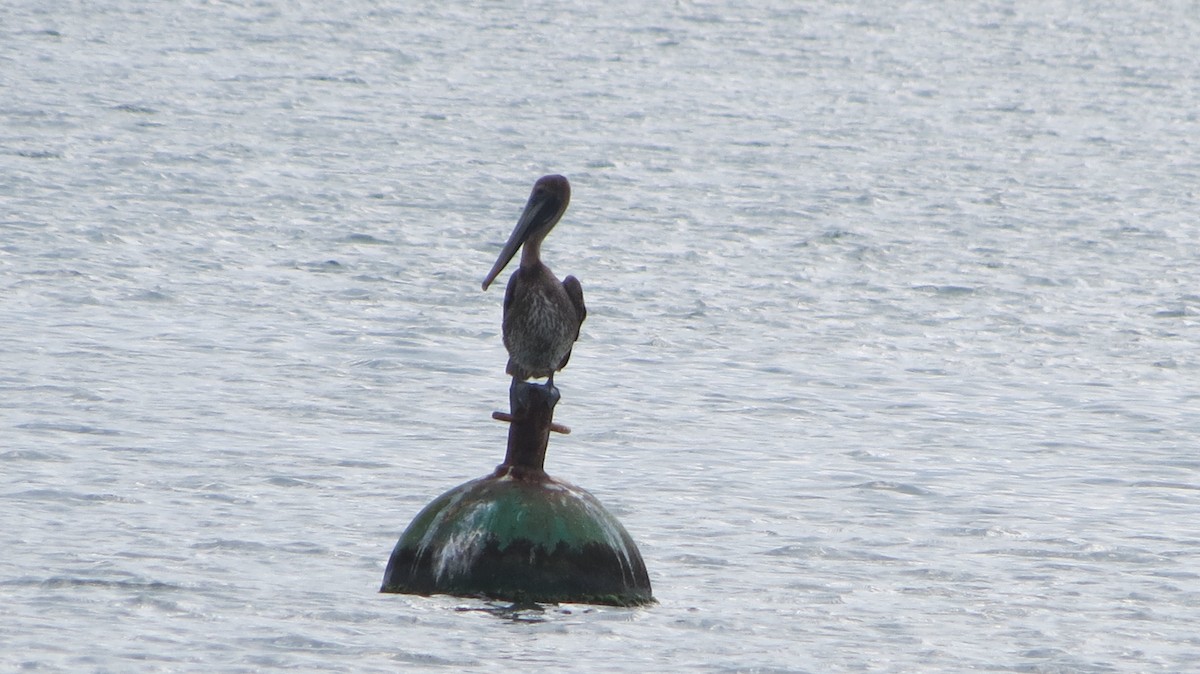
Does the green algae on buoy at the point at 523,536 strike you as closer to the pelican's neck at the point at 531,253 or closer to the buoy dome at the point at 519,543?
the buoy dome at the point at 519,543

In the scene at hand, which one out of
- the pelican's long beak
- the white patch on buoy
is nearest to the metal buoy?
the white patch on buoy

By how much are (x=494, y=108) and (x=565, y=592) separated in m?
27.4

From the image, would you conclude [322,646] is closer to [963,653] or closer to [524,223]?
[524,223]

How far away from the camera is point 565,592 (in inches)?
397

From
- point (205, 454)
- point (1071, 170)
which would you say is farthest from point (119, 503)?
point (1071, 170)

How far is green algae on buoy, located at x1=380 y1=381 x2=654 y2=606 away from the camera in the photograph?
393 inches

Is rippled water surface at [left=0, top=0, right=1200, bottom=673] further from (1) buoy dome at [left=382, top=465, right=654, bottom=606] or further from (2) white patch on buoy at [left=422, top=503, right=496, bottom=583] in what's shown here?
(2) white patch on buoy at [left=422, top=503, right=496, bottom=583]

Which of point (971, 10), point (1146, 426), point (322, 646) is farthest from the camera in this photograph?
point (971, 10)

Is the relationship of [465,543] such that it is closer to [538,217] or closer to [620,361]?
[538,217]

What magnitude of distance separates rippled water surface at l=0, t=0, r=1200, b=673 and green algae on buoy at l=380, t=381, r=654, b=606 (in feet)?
0.66

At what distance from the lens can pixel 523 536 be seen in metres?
9.97

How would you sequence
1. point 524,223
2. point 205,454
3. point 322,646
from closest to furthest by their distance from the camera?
1. point 322,646
2. point 524,223
3. point 205,454

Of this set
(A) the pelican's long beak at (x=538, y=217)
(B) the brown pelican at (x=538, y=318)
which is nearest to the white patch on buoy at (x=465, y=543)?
(B) the brown pelican at (x=538, y=318)

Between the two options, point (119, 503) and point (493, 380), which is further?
point (493, 380)
